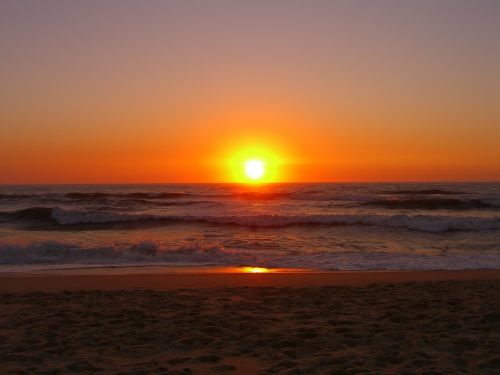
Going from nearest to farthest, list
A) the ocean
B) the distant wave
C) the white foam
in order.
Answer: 1. the ocean
2. the white foam
3. the distant wave

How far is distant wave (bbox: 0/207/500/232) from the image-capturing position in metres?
20.3

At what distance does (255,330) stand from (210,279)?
4005 millimetres

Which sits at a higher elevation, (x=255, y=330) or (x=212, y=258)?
(x=255, y=330)

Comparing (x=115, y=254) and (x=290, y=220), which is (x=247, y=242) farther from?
(x=290, y=220)

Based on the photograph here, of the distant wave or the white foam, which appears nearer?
the white foam

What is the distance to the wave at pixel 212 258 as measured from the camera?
442 inches

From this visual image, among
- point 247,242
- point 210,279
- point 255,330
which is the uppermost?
point 255,330

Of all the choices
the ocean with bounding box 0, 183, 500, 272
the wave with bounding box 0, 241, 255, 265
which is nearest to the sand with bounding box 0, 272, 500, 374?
the ocean with bounding box 0, 183, 500, 272

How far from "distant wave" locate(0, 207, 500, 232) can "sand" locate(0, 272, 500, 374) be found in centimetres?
1289

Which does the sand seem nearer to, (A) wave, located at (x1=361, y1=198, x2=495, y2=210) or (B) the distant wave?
(B) the distant wave

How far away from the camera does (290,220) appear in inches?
856

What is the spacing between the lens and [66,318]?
232 inches

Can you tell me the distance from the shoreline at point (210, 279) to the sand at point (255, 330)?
60 cm

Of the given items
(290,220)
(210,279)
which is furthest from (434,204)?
(210,279)
